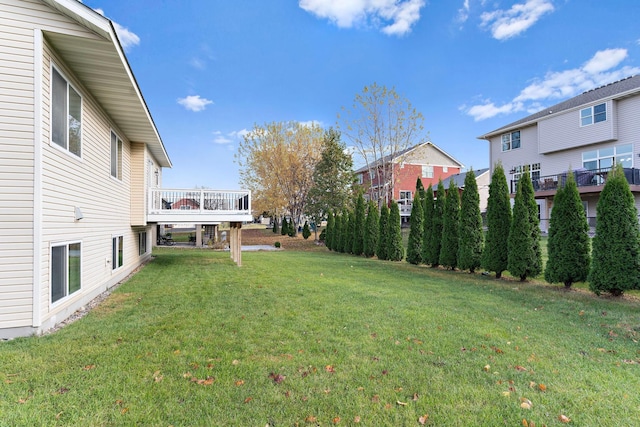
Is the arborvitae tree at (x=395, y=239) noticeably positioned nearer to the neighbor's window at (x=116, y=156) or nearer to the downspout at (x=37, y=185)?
the neighbor's window at (x=116, y=156)

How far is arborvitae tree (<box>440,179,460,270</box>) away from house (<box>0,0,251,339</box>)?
8969 millimetres

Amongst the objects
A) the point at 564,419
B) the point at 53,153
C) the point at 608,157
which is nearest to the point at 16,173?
the point at 53,153

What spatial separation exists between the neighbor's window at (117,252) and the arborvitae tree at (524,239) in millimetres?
9901

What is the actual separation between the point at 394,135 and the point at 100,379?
2061 cm

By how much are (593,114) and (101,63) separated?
73.5ft

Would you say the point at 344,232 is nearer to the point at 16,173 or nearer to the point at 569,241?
the point at 569,241

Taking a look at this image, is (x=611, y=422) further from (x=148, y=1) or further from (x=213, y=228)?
(x=213, y=228)

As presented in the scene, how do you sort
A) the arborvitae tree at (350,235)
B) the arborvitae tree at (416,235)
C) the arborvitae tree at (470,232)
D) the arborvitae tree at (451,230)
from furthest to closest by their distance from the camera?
the arborvitae tree at (350,235)
the arborvitae tree at (416,235)
the arborvitae tree at (451,230)
the arborvitae tree at (470,232)

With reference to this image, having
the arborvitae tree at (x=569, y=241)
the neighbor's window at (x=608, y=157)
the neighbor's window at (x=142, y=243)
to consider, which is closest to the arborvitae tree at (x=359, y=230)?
the neighbor's window at (x=142, y=243)

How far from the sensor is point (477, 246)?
9.54 metres

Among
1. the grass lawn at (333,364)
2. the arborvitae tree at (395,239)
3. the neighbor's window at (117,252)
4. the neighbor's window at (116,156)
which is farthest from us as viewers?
the arborvitae tree at (395,239)

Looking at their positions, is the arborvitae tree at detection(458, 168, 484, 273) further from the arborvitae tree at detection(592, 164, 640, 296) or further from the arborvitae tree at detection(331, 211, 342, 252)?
the arborvitae tree at detection(331, 211, 342, 252)

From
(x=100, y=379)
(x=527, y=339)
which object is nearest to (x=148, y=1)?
(x=100, y=379)

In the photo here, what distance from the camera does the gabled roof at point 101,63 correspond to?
14.6 ft
